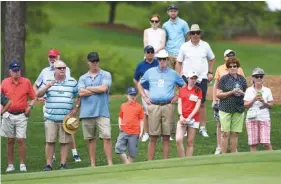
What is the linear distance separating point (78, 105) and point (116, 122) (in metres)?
4.27

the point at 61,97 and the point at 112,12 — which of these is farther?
the point at 112,12

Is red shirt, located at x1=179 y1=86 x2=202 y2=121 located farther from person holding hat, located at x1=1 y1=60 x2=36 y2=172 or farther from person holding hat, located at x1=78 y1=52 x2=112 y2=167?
person holding hat, located at x1=1 y1=60 x2=36 y2=172

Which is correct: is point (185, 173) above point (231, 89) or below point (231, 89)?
below

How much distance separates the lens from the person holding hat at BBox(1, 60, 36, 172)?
19.2 metres

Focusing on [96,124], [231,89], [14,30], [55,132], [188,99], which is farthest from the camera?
[14,30]

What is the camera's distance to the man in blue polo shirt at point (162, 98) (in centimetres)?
1834

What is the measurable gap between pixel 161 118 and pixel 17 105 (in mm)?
2594

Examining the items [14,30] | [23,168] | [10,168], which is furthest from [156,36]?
[14,30]

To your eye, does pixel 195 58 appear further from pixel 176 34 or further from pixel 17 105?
pixel 17 105

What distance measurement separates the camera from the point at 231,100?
18.3 m

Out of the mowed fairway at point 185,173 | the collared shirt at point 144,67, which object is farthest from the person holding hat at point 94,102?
the mowed fairway at point 185,173

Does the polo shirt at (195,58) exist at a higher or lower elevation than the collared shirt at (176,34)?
lower

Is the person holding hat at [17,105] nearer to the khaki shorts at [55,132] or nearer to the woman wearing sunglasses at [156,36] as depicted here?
the khaki shorts at [55,132]

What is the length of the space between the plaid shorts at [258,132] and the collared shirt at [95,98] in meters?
2.46
